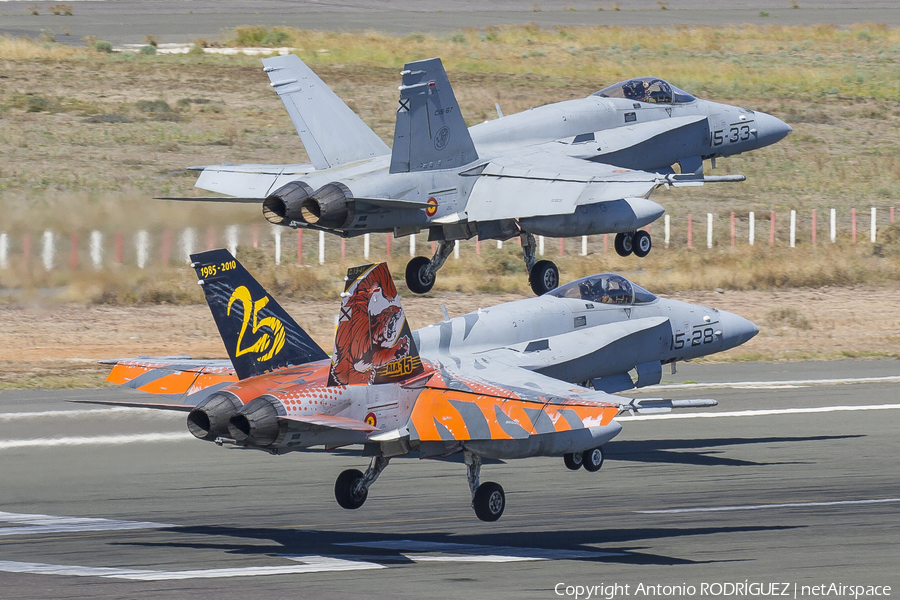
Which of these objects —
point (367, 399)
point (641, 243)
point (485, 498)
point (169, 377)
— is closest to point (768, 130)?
point (641, 243)

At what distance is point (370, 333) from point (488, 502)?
2.97 m

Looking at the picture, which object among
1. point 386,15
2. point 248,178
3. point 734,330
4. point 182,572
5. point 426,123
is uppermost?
point 386,15

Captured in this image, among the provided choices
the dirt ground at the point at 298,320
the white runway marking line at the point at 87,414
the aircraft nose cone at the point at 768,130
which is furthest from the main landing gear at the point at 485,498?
the dirt ground at the point at 298,320

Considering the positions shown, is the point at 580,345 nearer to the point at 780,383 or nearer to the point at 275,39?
the point at 780,383

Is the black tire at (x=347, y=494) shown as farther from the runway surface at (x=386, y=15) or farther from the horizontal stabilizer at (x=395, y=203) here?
the runway surface at (x=386, y=15)

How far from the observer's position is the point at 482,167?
2659 cm

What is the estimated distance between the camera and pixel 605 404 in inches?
701

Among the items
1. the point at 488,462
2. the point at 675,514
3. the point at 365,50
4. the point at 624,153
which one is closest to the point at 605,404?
the point at 675,514

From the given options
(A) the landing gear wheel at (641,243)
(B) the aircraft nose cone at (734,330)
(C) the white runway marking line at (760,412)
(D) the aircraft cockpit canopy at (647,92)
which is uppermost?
(D) the aircraft cockpit canopy at (647,92)

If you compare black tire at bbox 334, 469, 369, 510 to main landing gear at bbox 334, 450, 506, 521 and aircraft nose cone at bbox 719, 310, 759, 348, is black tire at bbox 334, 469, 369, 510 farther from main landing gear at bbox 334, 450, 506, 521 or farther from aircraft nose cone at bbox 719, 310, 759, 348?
aircraft nose cone at bbox 719, 310, 759, 348

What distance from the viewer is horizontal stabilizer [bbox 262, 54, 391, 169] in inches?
1040

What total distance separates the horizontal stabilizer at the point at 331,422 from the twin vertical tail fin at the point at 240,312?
134cm

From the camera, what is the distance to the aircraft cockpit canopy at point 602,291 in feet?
81.1

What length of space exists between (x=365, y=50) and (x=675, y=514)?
59.4 m
